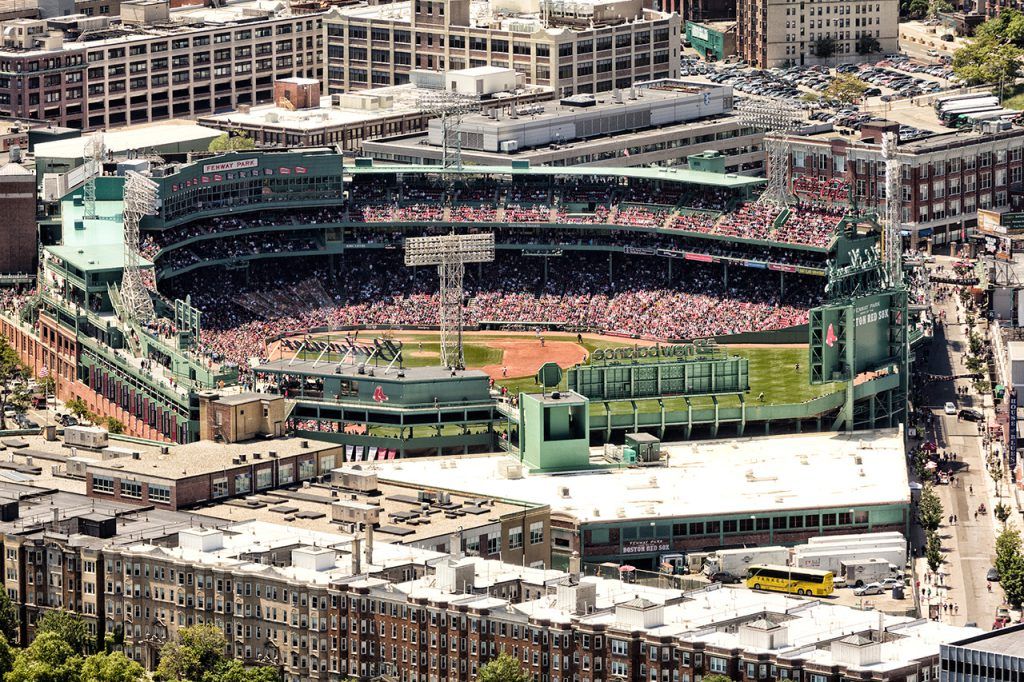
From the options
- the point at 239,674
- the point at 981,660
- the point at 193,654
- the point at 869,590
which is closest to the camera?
the point at 981,660

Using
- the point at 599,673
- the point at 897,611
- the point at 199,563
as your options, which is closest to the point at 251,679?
the point at 199,563

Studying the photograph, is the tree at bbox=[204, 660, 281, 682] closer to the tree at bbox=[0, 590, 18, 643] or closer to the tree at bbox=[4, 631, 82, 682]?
the tree at bbox=[4, 631, 82, 682]

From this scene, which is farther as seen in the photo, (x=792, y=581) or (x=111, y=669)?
(x=792, y=581)

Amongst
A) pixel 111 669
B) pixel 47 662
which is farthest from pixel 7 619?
pixel 111 669

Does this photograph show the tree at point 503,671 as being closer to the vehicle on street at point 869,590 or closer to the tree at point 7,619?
the tree at point 7,619

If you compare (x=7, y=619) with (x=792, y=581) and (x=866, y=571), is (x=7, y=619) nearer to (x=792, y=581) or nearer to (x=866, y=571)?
(x=792, y=581)

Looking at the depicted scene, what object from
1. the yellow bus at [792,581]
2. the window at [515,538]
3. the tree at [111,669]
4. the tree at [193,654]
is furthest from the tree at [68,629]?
the yellow bus at [792,581]

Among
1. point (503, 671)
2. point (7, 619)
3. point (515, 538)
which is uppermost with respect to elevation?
point (515, 538)
